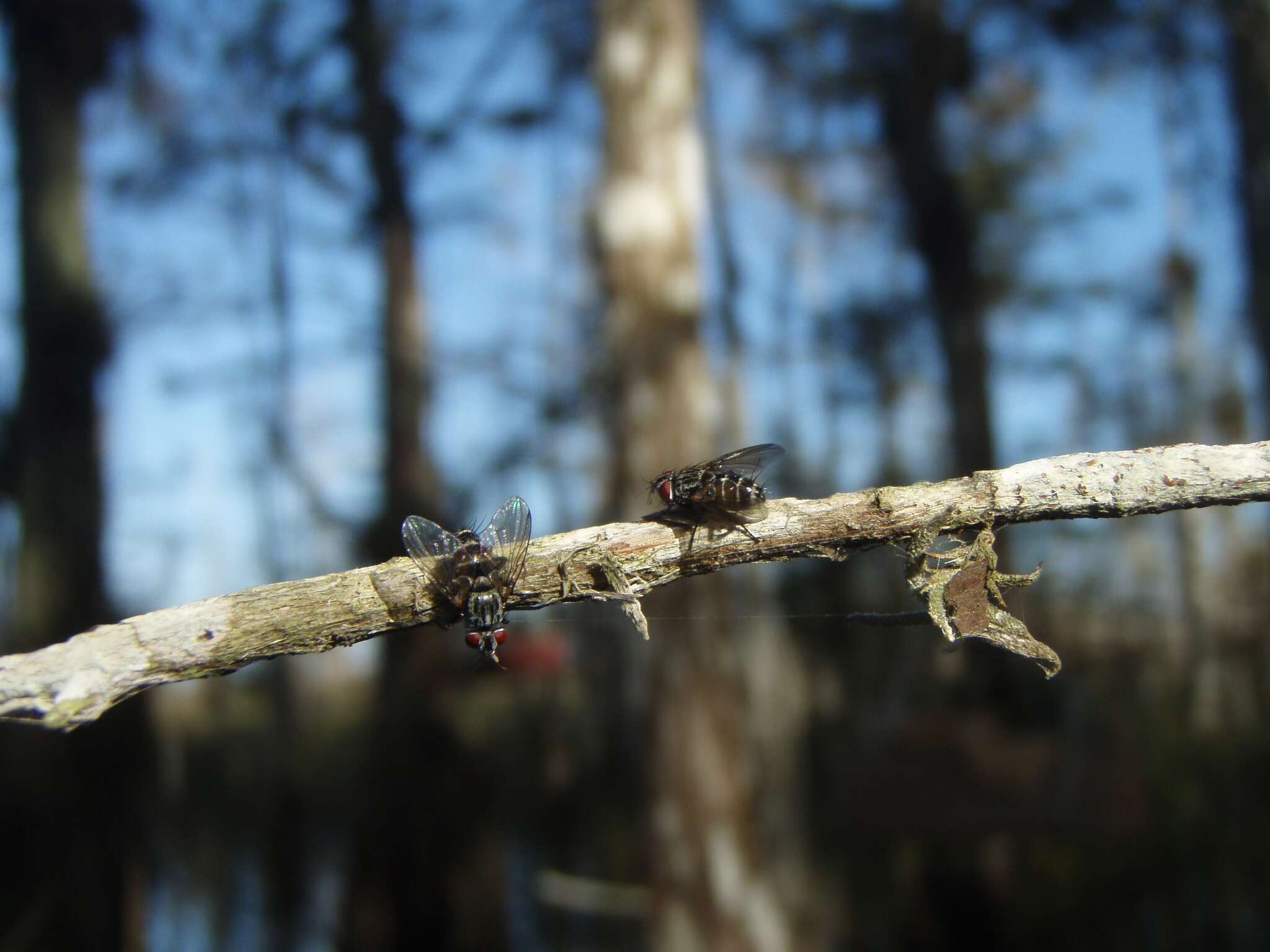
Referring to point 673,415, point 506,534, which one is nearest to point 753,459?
point 506,534

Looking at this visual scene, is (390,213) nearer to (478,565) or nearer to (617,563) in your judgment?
(478,565)

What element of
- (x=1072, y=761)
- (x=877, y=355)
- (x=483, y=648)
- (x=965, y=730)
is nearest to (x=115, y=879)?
(x=483, y=648)

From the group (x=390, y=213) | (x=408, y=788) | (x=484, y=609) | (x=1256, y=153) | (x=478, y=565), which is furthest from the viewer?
(x=390, y=213)

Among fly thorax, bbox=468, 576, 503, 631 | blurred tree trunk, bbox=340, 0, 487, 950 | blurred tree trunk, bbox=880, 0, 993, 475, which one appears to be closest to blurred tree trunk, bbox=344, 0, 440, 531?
blurred tree trunk, bbox=340, 0, 487, 950

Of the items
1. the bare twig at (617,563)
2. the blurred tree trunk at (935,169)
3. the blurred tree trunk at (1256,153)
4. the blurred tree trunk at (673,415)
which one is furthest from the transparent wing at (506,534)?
the blurred tree trunk at (935,169)

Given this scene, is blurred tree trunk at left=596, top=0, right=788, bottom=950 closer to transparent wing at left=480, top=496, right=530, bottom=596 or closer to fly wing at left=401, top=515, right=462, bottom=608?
transparent wing at left=480, top=496, right=530, bottom=596

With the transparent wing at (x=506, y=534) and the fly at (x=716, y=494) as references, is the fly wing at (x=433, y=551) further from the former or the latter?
the fly at (x=716, y=494)
